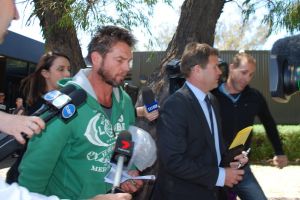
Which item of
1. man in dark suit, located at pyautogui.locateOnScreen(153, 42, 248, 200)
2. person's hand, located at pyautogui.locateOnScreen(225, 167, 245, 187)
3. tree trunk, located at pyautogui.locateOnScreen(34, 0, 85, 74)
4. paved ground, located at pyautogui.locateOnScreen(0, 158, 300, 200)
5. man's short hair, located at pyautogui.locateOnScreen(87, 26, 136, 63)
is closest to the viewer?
man's short hair, located at pyautogui.locateOnScreen(87, 26, 136, 63)

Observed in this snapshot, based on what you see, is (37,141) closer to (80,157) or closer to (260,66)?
(80,157)

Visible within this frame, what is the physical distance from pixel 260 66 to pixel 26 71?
10219mm

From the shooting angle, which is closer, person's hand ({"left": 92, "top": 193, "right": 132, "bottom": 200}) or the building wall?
person's hand ({"left": 92, "top": 193, "right": 132, "bottom": 200})

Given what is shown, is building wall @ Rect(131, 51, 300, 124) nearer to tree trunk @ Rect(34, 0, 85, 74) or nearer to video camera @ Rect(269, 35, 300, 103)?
tree trunk @ Rect(34, 0, 85, 74)

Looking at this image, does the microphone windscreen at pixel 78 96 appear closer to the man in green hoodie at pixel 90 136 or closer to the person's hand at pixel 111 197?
the man in green hoodie at pixel 90 136

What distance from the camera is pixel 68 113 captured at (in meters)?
2.06

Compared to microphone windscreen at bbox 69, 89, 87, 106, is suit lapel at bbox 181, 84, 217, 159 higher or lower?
lower

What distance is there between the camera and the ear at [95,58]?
3142mm

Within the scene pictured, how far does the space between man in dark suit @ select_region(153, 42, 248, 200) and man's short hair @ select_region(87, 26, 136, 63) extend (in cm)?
54

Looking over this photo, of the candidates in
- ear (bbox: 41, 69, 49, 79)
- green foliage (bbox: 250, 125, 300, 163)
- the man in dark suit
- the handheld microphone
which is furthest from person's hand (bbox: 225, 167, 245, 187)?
green foliage (bbox: 250, 125, 300, 163)

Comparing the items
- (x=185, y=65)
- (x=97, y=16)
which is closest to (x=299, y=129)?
(x=97, y=16)

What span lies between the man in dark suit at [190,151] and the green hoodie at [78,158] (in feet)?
1.64

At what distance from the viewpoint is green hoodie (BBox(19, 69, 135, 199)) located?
2699mm

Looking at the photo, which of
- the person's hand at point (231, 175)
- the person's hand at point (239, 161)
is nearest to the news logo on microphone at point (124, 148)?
the person's hand at point (231, 175)
